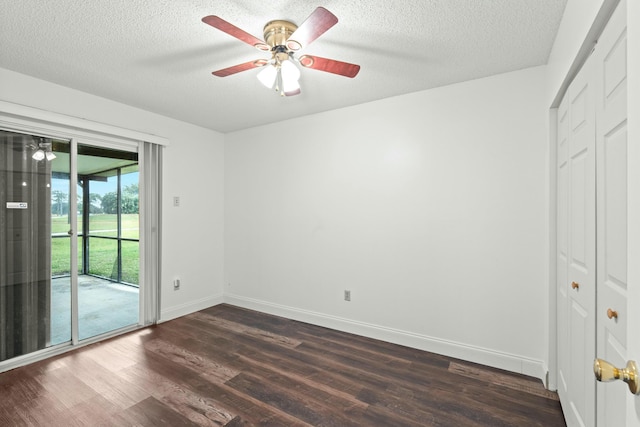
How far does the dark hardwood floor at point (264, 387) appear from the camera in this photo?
1942 millimetres

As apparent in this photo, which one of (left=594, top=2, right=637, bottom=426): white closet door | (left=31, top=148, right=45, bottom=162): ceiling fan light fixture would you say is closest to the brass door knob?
(left=594, top=2, right=637, bottom=426): white closet door

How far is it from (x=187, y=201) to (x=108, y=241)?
3.32ft

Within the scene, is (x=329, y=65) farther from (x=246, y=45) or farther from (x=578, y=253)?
(x=578, y=253)

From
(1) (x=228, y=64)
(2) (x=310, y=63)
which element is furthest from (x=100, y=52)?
(2) (x=310, y=63)

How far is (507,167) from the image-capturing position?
2531 mm

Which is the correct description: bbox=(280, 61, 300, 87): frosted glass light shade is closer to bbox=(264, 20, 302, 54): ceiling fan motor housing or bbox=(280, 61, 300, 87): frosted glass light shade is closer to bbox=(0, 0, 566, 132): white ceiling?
bbox=(264, 20, 302, 54): ceiling fan motor housing

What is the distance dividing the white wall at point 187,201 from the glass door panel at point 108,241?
0.36 m

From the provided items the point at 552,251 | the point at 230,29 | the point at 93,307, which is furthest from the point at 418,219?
the point at 93,307

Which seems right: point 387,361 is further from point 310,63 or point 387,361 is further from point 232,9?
point 232,9

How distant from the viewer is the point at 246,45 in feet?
7.05

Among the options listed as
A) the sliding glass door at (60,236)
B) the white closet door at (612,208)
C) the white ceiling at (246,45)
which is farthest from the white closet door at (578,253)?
the sliding glass door at (60,236)

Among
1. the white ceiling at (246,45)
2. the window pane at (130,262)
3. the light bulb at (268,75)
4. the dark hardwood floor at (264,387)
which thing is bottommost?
the dark hardwood floor at (264,387)

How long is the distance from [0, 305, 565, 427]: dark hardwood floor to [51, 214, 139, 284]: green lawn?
0.88 m

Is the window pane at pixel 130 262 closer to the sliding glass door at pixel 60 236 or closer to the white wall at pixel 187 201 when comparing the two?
the sliding glass door at pixel 60 236
